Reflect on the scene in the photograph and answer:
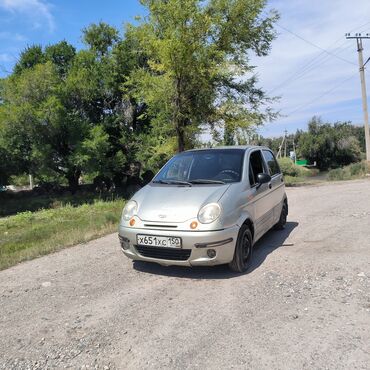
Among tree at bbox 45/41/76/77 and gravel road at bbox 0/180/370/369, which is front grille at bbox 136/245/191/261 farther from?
tree at bbox 45/41/76/77

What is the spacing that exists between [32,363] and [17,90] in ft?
92.1

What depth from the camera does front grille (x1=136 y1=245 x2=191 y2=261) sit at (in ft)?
16.3

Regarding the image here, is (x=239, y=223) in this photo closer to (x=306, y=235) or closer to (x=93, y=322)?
(x=93, y=322)

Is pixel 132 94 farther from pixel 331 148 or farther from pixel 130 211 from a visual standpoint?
pixel 331 148

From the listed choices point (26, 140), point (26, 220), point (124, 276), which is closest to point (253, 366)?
point (124, 276)

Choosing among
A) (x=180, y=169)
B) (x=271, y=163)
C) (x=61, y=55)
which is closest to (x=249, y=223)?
(x=180, y=169)

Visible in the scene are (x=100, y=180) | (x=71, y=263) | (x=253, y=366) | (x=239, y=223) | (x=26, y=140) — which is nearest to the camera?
(x=253, y=366)

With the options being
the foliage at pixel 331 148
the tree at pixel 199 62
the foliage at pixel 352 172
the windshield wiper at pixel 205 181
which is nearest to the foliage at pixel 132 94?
the tree at pixel 199 62

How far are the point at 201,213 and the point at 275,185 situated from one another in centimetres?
289

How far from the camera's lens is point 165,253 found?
5059 millimetres

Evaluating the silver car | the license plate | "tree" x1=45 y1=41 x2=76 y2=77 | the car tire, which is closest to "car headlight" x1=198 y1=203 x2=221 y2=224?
the silver car

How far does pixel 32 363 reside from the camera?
3.36 m

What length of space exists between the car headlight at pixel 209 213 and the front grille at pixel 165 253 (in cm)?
43

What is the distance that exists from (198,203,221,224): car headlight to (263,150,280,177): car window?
8.79 ft
